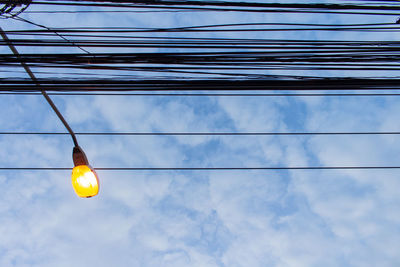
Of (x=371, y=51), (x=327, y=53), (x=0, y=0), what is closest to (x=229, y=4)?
(x=327, y=53)

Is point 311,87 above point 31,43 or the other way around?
the other way around

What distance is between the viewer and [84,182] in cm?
304

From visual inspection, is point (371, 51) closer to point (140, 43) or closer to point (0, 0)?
point (140, 43)

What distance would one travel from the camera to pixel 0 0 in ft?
9.50

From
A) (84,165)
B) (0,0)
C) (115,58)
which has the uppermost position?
(0,0)

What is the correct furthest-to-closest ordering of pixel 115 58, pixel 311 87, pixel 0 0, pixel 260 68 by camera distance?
pixel 260 68 < pixel 0 0 < pixel 115 58 < pixel 311 87

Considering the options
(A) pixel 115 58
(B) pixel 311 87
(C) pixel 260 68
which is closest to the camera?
(B) pixel 311 87

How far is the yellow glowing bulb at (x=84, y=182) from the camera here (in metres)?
3.04

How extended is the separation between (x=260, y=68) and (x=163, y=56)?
3.38 ft

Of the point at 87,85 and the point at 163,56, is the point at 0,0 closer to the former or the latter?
the point at 87,85

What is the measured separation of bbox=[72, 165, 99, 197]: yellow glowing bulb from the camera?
3041 mm

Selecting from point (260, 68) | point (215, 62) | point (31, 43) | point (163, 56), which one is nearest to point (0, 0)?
point (31, 43)

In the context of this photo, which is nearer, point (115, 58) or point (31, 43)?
point (115, 58)

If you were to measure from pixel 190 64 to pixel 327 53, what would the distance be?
1.40m
